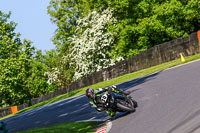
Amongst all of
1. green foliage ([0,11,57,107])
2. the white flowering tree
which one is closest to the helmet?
the white flowering tree

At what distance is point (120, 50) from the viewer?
3728 centimetres

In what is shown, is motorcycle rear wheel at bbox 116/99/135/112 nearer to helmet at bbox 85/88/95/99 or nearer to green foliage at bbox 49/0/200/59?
helmet at bbox 85/88/95/99

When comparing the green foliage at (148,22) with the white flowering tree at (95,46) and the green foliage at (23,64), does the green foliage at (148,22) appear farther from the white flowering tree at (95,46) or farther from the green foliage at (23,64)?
the green foliage at (23,64)

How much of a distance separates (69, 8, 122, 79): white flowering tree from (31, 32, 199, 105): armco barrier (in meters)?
3.66

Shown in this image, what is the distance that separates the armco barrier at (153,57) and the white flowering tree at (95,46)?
3.66 metres

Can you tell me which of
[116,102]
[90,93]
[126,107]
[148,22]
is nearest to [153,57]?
[148,22]

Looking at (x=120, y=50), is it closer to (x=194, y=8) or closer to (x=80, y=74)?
(x=80, y=74)

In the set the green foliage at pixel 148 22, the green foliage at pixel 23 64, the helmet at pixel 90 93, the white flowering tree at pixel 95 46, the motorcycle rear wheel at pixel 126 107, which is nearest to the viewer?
the helmet at pixel 90 93

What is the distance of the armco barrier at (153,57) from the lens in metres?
26.0

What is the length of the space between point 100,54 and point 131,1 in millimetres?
6891

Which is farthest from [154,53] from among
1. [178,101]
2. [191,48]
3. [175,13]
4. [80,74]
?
[178,101]

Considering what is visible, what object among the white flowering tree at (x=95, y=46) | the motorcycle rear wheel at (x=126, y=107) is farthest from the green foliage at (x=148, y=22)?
the motorcycle rear wheel at (x=126, y=107)

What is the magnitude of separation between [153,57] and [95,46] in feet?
34.7

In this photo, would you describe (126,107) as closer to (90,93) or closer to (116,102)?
(116,102)
